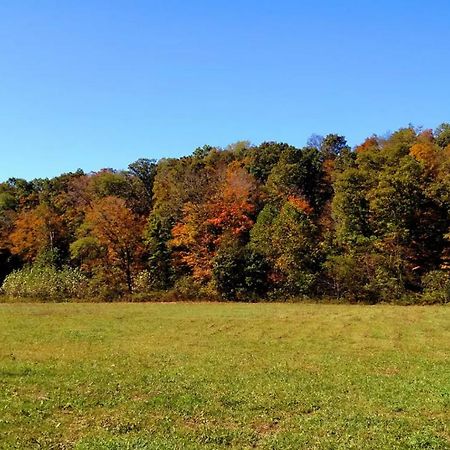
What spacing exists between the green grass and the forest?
93.2ft

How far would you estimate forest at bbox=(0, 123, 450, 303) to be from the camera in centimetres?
6319

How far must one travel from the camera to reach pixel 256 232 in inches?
2771

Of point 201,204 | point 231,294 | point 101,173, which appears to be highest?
point 101,173

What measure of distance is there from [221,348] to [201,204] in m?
52.0

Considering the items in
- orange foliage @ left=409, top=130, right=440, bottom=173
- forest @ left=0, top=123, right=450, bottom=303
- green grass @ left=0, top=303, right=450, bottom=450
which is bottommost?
green grass @ left=0, top=303, right=450, bottom=450

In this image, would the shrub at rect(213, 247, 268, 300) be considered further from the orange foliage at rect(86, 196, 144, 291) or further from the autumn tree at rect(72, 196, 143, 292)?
the orange foliage at rect(86, 196, 144, 291)

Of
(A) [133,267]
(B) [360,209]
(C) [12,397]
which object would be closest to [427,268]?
(B) [360,209]

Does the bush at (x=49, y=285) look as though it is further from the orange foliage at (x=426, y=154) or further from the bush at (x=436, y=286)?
the orange foliage at (x=426, y=154)

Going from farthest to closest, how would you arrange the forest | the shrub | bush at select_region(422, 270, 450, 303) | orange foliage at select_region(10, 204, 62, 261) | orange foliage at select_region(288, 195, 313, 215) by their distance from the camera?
orange foliage at select_region(10, 204, 62, 261)
orange foliage at select_region(288, 195, 313, 215)
the shrub
the forest
bush at select_region(422, 270, 450, 303)

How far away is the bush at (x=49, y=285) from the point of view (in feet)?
219

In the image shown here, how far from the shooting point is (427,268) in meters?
64.1

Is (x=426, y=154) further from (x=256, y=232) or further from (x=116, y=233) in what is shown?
(x=116, y=233)

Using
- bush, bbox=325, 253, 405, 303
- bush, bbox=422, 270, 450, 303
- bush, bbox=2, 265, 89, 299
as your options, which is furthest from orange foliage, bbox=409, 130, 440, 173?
bush, bbox=2, 265, 89, 299

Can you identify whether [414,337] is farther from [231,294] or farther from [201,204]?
[201,204]
